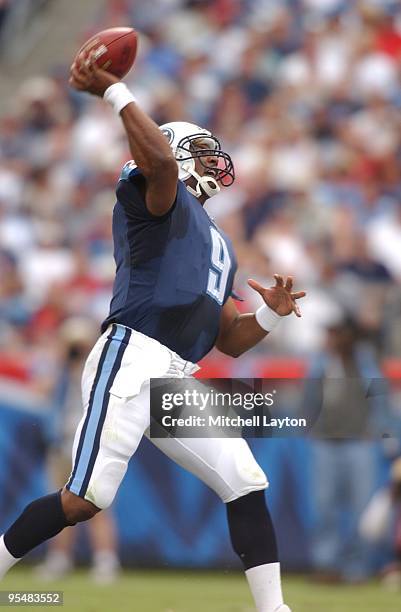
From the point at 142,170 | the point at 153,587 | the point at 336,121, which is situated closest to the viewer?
the point at 142,170

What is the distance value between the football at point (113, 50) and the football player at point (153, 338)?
0.13ft

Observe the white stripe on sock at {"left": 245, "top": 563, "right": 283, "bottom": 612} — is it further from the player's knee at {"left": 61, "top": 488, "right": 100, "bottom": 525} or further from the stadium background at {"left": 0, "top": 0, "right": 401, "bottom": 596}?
the stadium background at {"left": 0, "top": 0, "right": 401, "bottom": 596}

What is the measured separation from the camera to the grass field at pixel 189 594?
604 cm

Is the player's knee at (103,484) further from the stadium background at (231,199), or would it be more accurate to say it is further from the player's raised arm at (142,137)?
the stadium background at (231,199)

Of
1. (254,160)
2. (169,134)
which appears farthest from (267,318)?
(254,160)

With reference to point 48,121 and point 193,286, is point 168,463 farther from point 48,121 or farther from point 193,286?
point 48,121

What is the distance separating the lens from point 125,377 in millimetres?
4340

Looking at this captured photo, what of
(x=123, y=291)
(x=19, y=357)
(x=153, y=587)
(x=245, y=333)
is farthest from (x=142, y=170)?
(x=19, y=357)

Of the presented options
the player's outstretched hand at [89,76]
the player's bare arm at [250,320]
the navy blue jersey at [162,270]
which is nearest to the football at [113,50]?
the player's outstretched hand at [89,76]

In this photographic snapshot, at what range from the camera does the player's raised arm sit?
4.13 metres

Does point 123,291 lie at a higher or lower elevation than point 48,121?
lower

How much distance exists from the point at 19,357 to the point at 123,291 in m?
3.68

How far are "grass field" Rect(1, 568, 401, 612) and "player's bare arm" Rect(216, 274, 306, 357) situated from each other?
1385mm

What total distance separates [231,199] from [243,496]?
202 inches
